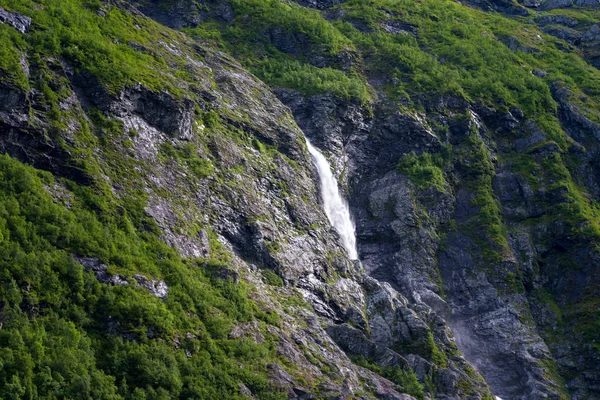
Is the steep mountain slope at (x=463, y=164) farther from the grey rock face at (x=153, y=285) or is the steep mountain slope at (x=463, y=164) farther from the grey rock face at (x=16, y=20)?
the grey rock face at (x=16, y=20)

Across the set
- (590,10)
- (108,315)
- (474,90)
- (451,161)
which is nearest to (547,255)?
(451,161)

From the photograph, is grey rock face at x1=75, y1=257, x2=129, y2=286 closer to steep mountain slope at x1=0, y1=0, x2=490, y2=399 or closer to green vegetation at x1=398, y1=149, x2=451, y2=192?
steep mountain slope at x1=0, y1=0, x2=490, y2=399

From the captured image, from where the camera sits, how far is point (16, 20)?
52531 millimetres

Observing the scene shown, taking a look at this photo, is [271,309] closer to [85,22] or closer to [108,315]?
[108,315]

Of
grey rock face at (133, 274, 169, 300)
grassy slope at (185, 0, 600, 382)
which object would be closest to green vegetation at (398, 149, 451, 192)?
grassy slope at (185, 0, 600, 382)

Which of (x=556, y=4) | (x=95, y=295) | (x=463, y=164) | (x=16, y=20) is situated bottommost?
(x=95, y=295)

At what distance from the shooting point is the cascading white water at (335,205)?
68250 millimetres

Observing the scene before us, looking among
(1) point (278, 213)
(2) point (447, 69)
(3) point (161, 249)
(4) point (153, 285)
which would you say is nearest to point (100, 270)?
(4) point (153, 285)

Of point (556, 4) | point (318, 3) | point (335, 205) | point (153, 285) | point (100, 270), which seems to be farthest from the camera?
point (556, 4)

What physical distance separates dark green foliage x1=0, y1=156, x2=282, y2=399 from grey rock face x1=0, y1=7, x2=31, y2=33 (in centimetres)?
1428

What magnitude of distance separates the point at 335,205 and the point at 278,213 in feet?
40.5

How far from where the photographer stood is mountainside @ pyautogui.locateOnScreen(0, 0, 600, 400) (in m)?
40.2

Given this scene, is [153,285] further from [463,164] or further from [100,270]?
[463,164]

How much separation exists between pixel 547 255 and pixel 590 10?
96.6m
